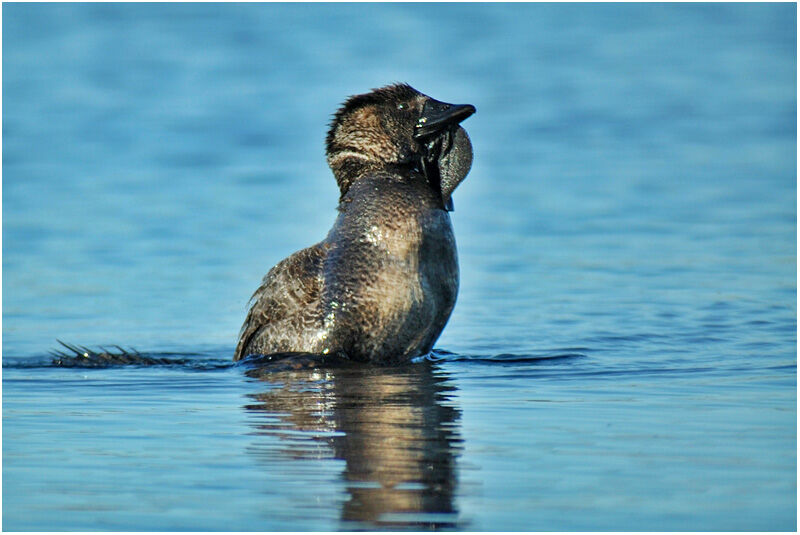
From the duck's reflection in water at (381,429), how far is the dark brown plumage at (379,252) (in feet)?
0.85

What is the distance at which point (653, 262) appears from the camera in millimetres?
12758

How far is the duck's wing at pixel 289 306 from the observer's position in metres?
8.68

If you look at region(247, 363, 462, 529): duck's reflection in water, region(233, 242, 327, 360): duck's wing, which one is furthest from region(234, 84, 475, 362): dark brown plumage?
region(247, 363, 462, 529): duck's reflection in water

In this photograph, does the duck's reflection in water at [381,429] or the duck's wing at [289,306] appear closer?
the duck's reflection in water at [381,429]

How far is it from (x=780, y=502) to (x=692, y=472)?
1.54ft

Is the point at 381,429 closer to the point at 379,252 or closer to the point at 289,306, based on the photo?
the point at 379,252

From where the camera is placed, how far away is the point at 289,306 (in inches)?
345

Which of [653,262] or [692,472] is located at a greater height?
[653,262]

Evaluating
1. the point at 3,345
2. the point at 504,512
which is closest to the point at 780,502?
the point at 504,512

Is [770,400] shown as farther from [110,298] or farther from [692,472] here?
[110,298]

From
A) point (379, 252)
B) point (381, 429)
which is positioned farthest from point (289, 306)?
point (381, 429)

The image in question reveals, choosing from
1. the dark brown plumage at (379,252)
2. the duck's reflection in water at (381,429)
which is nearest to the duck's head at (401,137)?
the dark brown plumage at (379,252)

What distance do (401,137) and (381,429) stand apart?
287 centimetres

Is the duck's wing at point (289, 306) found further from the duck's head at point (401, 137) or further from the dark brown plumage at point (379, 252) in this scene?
the duck's head at point (401, 137)
